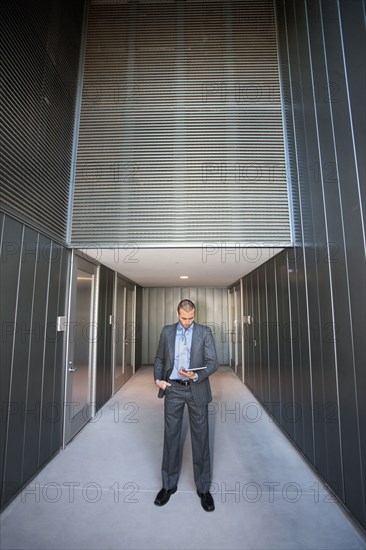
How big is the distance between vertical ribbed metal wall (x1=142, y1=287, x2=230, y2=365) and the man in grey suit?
6.11 meters

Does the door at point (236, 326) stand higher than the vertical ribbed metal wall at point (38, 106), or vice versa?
the vertical ribbed metal wall at point (38, 106)

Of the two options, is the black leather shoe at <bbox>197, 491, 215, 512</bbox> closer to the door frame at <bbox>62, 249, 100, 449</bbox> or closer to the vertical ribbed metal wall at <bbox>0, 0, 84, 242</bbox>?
the door frame at <bbox>62, 249, 100, 449</bbox>

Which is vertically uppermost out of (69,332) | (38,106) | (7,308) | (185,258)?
(38,106)

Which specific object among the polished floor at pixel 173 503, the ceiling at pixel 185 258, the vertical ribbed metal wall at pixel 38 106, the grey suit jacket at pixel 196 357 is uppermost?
the vertical ribbed metal wall at pixel 38 106

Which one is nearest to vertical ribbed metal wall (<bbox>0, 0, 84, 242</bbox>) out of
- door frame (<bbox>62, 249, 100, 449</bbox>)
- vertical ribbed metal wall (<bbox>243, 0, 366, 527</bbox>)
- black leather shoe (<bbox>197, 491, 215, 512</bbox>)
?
door frame (<bbox>62, 249, 100, 449</bbox>)

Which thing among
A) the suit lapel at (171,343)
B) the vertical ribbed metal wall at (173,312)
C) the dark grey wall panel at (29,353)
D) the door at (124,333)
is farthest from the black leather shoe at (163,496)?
the vertical ribbed metal wall at (173,312)

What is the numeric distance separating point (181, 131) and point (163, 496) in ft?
13.2

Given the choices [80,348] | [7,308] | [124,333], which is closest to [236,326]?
[124,333]

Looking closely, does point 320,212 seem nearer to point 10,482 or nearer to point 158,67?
point 158,67

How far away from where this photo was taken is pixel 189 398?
96.6 inches

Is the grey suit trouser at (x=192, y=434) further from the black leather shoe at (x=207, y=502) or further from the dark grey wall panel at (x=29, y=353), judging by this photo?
the dark grey wall panel at (x=29, y=353)

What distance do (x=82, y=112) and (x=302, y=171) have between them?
9.54 feet

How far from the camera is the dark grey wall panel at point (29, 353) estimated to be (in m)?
2.32

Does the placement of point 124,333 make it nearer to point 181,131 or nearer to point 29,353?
point 29,353
